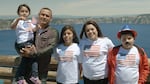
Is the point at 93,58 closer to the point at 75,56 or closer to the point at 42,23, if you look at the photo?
the point at 75,56

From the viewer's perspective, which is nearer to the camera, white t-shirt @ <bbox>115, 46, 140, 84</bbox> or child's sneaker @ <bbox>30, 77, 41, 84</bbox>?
white t-shirt @ <bbox>115, 46, 140, 84</bbox>

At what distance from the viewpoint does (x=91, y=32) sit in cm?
486

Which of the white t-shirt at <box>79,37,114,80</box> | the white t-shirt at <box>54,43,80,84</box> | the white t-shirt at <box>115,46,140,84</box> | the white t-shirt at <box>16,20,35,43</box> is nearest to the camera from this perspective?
the white t-shirt at <box>115,46,140,84</box>

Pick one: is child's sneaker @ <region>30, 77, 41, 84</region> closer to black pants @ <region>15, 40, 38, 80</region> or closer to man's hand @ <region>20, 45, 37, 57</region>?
black pants @ <region>15, 40, 38, 80</region>

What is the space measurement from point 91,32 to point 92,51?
295 millimetres

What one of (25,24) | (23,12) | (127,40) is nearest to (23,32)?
(25,24)

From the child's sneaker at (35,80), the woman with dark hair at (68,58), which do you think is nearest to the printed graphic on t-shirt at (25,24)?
the woman with dark hair at (68,58)

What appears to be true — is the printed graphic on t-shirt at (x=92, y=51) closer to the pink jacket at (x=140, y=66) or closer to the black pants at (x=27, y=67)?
the pink jacket at (x=140, y=66)

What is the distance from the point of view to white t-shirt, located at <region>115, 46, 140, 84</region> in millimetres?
4582

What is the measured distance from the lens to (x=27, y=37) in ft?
16.8

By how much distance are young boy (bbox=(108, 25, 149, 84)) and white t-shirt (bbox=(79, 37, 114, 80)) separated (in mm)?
181

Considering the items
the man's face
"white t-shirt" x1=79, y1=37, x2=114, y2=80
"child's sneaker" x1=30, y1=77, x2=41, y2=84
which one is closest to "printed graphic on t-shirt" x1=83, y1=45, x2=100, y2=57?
"white t-shirt" x1=79, y1=37, x2=114, y2=80

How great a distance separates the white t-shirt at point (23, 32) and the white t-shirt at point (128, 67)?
1502mm

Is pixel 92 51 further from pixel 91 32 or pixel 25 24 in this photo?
pixel 25 24
